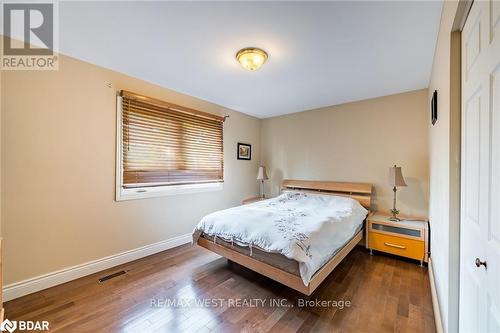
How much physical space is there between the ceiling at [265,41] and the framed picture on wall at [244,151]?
1472mm

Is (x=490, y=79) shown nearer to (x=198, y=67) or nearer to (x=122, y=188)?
(x=198, y=67)

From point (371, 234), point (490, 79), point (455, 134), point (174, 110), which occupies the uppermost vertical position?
point (174, 110)

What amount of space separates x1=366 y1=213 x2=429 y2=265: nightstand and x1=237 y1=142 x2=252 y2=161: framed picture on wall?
2.47m

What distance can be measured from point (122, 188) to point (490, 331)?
10.1ft

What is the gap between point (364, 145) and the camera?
3.34m

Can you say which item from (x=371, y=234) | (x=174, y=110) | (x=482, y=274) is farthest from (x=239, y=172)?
(x=482, y=274)

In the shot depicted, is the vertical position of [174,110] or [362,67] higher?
[362,67]

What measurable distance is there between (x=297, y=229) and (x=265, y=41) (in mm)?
1794

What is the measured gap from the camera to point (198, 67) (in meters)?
2.37

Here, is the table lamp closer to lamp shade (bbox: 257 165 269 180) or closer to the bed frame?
the bed frame

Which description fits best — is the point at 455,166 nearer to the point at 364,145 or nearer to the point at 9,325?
the point at 364,145

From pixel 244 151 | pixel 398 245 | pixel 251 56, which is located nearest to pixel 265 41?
pixel 251 56

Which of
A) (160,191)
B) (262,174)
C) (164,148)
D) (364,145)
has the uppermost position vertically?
(364,145)

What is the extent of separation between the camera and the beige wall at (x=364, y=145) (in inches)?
114
